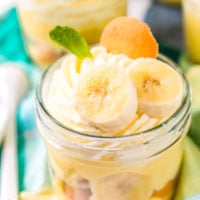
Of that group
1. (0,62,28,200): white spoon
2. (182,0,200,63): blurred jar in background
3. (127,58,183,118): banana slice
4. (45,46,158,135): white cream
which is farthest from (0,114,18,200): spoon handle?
(182,0,200,63): blurred jar in background

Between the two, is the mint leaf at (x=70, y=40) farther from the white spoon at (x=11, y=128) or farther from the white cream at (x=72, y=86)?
the white spoon at (x=11, y=128)

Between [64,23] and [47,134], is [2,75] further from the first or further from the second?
[47,134]

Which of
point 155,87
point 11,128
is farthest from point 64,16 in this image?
point 155,87

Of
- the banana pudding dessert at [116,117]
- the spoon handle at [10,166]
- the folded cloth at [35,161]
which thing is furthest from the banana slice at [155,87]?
the spoon handle at [10,166]

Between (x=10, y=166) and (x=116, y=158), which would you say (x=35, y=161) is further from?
(x=116, y=158)

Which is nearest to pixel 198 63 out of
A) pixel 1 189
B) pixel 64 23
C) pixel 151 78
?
pixel 64 23

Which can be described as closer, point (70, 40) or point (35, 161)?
point (70, 40)
